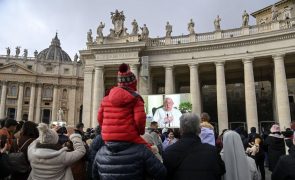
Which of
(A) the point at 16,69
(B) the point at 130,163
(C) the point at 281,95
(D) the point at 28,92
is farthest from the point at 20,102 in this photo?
(B) the point at 130,163

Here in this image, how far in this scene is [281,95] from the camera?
2364 cm

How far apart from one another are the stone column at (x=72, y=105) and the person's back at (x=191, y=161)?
6890 centimetres

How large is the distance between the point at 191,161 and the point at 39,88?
7094 cm

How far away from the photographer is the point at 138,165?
3.42 m

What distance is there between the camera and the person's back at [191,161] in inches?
138

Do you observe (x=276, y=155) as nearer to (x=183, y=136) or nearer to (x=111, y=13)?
(x=183, y=136)

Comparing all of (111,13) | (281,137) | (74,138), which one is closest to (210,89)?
(111,13)

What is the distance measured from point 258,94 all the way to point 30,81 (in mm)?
55936

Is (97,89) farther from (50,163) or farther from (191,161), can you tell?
(191,161)

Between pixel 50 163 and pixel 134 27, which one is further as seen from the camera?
pixel 134 27

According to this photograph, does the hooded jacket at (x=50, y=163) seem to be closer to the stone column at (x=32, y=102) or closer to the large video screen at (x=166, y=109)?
the large video screen at (x=166, y=109)

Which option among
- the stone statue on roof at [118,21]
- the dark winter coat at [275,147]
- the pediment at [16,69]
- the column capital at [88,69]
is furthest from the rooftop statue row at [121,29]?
the pediment at [16,69]

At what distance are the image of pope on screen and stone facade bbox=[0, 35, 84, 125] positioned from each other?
163 feet

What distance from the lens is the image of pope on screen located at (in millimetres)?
22453
